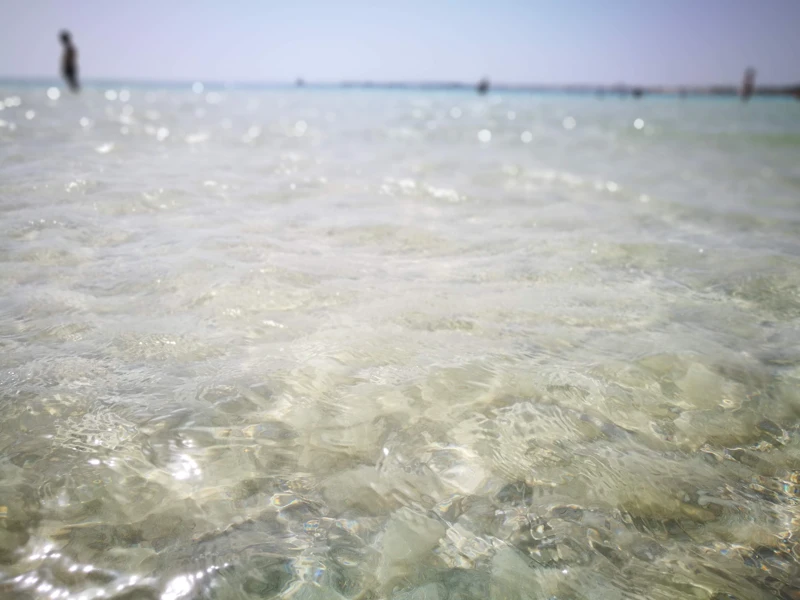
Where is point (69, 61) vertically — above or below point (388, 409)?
above

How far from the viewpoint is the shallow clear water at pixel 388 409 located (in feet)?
3.77

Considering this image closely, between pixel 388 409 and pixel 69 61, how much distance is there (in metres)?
20.6

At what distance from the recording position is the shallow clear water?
3.77 feet

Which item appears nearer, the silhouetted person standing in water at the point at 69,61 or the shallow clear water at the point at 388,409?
the shallow clear water at the point at 388,409

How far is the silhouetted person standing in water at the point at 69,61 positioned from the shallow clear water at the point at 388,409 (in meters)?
15.5

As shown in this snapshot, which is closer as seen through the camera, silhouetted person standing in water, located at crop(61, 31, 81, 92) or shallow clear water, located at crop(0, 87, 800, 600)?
shallow clear water, located at crop(0, 87, 800, 600)

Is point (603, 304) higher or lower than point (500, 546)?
higher

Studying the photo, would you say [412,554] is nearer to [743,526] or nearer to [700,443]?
[743,526]

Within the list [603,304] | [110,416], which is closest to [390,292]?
[603,304]

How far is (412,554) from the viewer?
1183mm

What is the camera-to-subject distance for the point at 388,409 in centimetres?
163

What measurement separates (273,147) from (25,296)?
19.0 ft

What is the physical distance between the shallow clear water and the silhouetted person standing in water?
15514 mm

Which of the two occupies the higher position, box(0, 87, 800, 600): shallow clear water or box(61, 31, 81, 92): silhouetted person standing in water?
box(61, 31, 81, 92): silhouetted person standing in water
